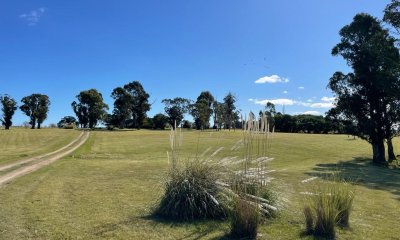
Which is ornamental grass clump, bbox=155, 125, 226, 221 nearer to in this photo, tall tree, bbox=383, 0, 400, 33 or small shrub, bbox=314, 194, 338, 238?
small shrub, bbox=314, 194, 338, 238

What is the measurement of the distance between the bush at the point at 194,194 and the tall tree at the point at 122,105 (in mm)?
99833

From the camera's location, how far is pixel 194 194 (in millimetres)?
9023

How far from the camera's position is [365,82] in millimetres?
35219

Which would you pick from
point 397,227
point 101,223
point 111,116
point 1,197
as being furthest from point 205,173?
point 111,116

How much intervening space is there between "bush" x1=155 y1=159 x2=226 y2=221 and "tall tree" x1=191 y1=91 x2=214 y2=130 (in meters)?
91.7

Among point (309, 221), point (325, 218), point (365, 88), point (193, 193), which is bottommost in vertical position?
point (309, 221)

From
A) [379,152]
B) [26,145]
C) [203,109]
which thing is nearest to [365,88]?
[379,152]

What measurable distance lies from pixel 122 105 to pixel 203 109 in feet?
70.3

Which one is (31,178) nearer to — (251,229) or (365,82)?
(251,229)

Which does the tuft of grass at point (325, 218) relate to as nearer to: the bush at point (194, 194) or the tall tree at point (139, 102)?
the bush at point (194, 194)

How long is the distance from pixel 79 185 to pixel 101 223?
637 centimetres

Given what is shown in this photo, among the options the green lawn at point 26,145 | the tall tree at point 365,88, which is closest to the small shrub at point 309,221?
the green lawn at point 26,145

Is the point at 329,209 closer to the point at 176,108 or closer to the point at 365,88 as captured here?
the point at 365,88

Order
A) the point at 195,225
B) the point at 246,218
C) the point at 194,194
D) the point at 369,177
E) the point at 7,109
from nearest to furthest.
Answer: the point at 246,218 < the point at 195,225 < the point at 194,194 < the point at 369,177 < the point at 7,109
